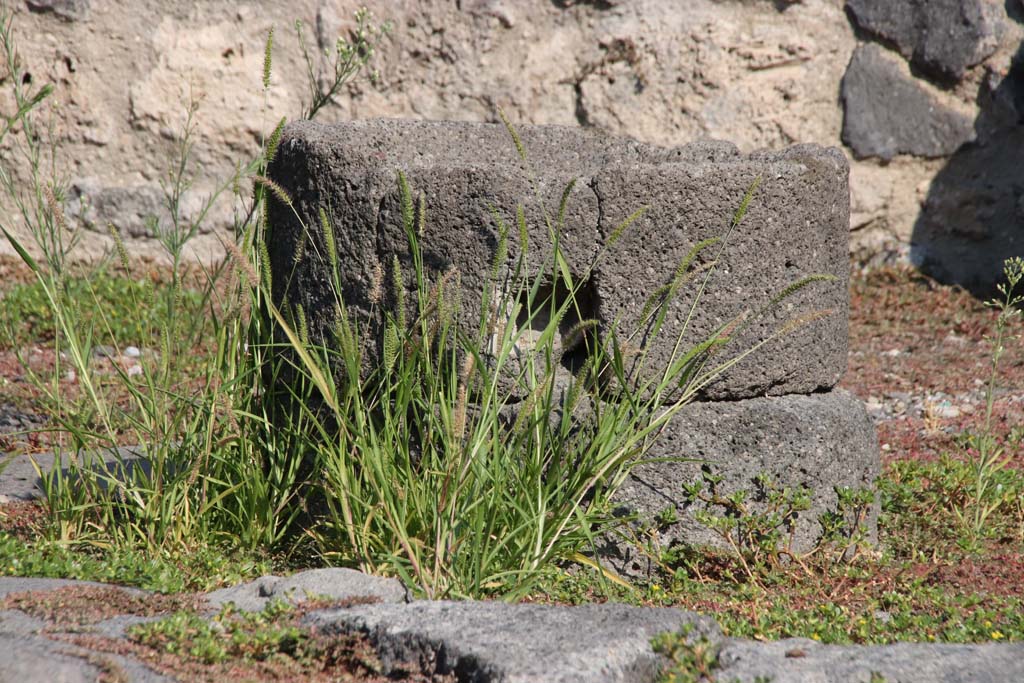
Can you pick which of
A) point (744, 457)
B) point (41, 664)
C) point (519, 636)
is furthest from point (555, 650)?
point (744, 457)

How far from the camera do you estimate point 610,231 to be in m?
2.91

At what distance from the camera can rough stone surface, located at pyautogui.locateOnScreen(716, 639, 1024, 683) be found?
198 centimetres

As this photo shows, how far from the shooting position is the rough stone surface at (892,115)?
6559 mm

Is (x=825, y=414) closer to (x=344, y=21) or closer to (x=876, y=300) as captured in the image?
(x=876, y=300)

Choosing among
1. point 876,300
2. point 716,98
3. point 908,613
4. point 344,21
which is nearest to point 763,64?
point 716,98

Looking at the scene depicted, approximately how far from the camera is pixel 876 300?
21.4 feet

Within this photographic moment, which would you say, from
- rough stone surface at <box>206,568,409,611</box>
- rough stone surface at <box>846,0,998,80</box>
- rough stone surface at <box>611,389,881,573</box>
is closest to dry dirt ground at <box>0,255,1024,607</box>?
rough stone surface at <box>611,389,881,573</box>

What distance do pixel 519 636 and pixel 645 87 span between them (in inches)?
201

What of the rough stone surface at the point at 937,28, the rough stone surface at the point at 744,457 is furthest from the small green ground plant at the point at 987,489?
the rough stone surface at the point at 937,28

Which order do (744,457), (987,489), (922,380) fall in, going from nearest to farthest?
(744,457), (987,489), (922,380)

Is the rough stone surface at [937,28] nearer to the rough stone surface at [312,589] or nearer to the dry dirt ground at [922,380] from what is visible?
the dry dirt ground at [922,380]

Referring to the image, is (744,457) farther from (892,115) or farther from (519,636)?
(892,115)

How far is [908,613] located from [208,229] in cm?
487

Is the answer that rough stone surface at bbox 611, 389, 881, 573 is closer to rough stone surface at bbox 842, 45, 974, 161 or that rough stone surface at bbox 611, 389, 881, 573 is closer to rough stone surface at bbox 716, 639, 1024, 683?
rough stone surface at bbox 716, 639, 1024, 683
